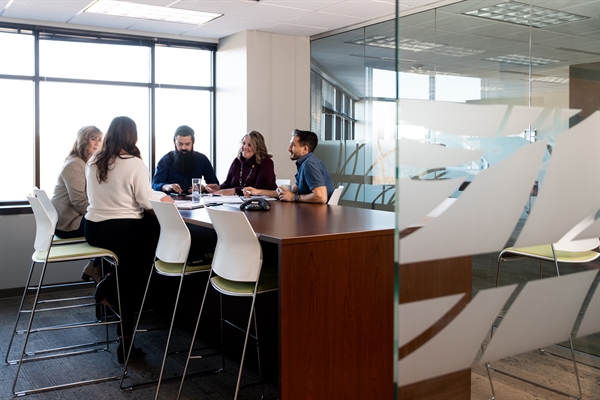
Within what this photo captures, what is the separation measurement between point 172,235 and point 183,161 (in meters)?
2.29

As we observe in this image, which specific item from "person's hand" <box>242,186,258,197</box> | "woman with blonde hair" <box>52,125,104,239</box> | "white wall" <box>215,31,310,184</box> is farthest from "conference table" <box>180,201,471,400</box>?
"white wall" <box>215,31,310,184</box>

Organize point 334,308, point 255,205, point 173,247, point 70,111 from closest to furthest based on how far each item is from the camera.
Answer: point 334,308, point 173,247, point 255,205, point 70,111

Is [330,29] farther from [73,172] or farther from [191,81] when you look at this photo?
[73,172]

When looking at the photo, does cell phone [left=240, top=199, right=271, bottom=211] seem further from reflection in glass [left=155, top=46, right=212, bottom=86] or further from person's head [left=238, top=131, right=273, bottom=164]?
reflection in glass [left=155, top=46, right=212, bottom=86]

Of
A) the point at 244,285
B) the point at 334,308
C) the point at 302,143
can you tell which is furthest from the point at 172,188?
the point at 334,308

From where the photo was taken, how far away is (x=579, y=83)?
1882mm

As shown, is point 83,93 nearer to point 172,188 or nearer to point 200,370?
point 172,188

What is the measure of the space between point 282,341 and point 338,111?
14.5 ft

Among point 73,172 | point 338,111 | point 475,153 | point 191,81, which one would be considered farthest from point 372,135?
point 475,153

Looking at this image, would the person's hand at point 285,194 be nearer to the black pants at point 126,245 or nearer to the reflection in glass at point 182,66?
the black pants at point 126,245

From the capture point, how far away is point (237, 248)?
2.77 metres

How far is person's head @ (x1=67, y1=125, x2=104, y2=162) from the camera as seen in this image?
175 inches

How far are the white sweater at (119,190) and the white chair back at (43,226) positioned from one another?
24cm

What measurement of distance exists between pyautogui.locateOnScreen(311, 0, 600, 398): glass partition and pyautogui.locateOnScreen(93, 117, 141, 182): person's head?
2158mm
